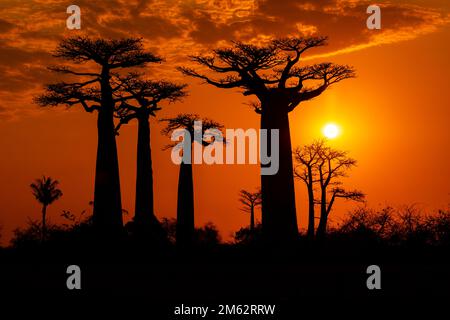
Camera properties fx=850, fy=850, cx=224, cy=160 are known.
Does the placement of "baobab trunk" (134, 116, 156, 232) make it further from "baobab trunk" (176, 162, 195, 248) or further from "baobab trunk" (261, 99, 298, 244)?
"baobab trunk" (261, 99, 298, 244)

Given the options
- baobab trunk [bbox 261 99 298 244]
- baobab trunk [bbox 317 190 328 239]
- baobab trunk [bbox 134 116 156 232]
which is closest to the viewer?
baobab trunk [bbox 261 99 298 244]

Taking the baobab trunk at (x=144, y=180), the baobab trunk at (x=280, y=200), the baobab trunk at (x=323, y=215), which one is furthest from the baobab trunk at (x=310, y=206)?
the baobab trunk at (x=280, y=200)

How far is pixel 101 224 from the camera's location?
907 inches

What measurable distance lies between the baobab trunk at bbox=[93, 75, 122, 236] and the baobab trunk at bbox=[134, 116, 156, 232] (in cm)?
335

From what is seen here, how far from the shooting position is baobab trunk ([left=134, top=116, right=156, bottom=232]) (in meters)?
26.8

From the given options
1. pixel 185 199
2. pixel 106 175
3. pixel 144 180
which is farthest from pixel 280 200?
pixel 144 180

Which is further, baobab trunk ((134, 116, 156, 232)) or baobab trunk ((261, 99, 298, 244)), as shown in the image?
baobab trunk ((134, 116, 156, 232))

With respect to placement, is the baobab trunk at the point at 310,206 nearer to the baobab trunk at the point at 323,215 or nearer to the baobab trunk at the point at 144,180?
the baobab trunk at the point at 323,215

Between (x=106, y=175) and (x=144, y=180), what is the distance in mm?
3743

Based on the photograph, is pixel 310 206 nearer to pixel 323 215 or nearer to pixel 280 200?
pixel 323 215

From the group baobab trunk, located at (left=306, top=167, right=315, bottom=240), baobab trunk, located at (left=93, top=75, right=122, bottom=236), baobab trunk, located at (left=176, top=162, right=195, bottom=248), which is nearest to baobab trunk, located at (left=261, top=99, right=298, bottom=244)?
baobab trunk, located at (left=93, top=75, right=122, bottom=236)

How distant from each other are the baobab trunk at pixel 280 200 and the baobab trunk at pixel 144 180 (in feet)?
22.2
